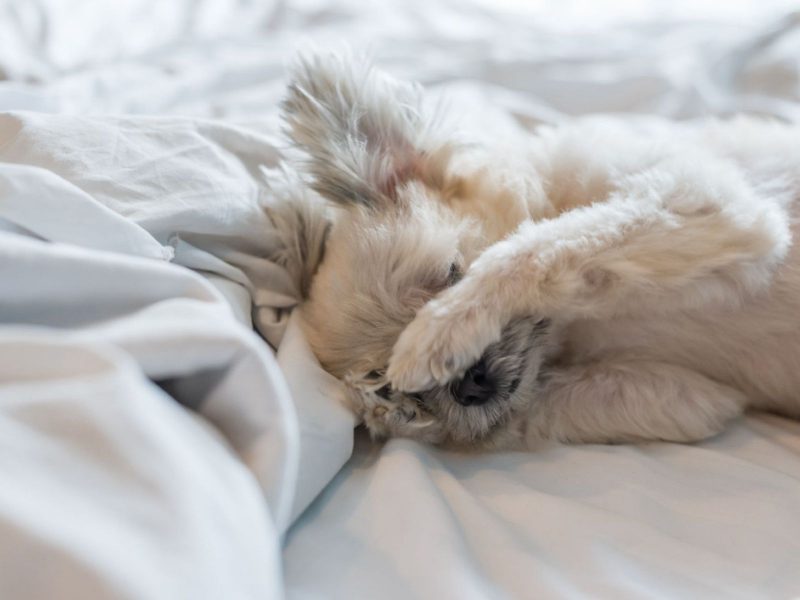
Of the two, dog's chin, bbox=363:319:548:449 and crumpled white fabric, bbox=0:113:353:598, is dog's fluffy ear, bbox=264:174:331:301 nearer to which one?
crumpled white fabric, bbox=0:113:353:598

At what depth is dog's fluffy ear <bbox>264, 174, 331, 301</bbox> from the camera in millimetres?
1330

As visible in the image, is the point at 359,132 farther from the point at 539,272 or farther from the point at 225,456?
the point at 225,456

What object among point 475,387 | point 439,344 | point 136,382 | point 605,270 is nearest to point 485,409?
point 475,387

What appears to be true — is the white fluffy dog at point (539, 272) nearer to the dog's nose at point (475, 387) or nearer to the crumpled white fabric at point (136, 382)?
the dog's nose at point (475, 387)

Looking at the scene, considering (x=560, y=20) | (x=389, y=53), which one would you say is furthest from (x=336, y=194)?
(x=560, y=20)

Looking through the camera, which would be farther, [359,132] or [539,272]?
[359,132]

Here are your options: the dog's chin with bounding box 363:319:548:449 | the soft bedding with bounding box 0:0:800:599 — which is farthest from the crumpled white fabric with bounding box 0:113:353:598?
the dog's chin with bounding box 363:319:548:449

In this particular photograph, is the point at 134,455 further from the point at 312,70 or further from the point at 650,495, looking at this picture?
the point at 312,70

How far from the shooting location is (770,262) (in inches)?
46.8

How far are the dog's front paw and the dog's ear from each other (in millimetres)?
310

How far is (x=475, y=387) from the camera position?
1.17 metres

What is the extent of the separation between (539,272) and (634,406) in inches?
10.6

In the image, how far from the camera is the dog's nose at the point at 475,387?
1164 millimetres

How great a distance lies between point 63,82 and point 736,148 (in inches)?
54.9
